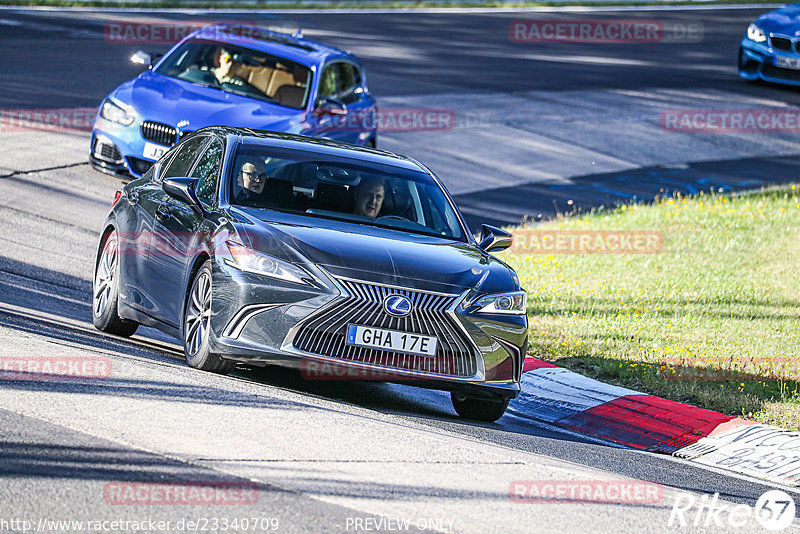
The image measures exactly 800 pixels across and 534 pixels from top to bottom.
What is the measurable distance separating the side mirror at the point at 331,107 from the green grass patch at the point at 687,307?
8.40ft

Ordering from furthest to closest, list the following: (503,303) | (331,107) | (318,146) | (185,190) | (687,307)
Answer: (331,107), (687,307), (318,146), (185,190), (503,303)

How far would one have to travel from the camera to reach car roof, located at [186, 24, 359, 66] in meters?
15.9

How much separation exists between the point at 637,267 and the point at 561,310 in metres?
2.19

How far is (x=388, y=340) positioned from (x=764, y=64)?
20.4 meters

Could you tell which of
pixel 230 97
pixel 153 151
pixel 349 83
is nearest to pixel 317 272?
pixel 153 151

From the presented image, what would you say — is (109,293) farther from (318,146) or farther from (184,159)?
(318,146)

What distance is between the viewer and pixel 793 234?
52.0 feet

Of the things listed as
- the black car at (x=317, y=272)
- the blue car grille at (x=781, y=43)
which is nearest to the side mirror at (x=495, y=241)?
the black car at (x=317, y=272)

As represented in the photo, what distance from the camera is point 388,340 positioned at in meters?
7.68

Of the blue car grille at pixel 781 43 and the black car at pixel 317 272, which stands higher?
the black car at pixel 317 272

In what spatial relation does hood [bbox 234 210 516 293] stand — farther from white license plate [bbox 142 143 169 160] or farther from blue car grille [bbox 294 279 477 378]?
white license plate [bbox 142 143 169 160]

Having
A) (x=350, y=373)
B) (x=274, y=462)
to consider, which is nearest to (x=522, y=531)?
(x=274, y=462)

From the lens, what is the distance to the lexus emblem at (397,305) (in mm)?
7688

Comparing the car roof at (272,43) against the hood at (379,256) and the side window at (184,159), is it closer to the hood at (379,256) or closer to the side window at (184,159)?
the side window at (184,159)
